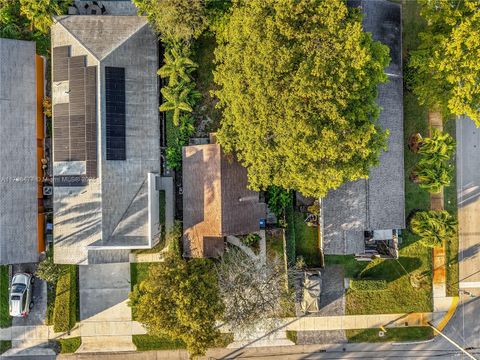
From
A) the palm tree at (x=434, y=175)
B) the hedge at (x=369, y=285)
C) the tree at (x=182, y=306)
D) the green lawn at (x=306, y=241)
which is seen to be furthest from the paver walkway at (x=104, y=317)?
the palm tree at (x=434, y=175)

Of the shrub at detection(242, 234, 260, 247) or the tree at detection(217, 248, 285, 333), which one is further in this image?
the shrub at detection(242, 234, 260, 247)

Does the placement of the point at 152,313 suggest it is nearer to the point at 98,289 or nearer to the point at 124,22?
the point at 98,289

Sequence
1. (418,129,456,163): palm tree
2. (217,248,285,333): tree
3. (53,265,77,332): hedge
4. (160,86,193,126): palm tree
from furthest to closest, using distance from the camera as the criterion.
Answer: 1. (53,265,77,332): hedge
2. (160,86,193,126): palm tree
3. (418,129,456,163): palm tree
4. (217,248,285,333): tree

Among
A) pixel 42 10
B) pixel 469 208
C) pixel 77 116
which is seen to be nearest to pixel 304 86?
pixel 77 116

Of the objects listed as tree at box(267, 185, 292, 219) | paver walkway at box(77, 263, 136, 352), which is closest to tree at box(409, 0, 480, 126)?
tree at box(267, 185, 292, 219)

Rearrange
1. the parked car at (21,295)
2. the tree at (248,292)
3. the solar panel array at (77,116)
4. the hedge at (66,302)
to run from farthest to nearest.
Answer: the hedge at (66,302) < the parked car at (21,295) < the solar panel array at (77,116) < the tree at (248,292)

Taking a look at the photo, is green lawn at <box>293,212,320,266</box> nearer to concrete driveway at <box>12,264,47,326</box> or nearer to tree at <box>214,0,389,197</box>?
tree at <box>214,0,389,197</box>

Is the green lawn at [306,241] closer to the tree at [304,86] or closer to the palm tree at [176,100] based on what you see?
the tree at [304,86]
